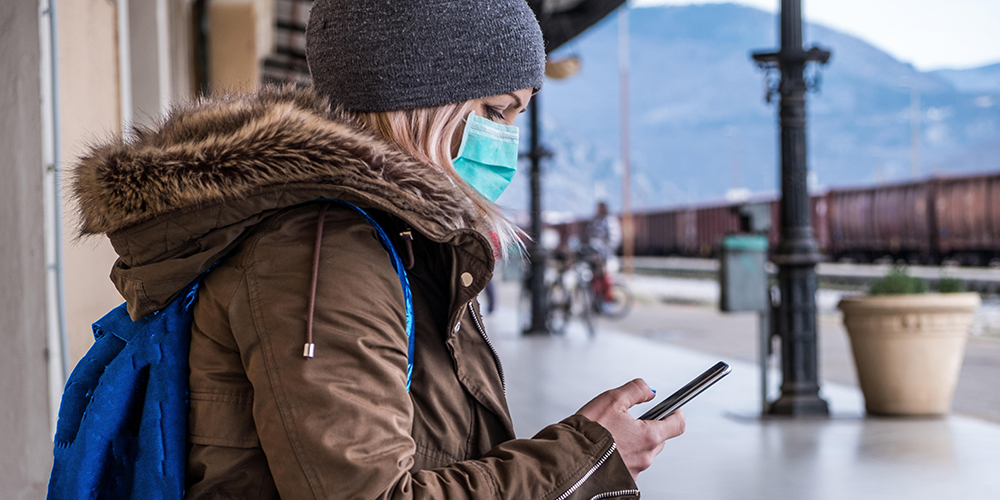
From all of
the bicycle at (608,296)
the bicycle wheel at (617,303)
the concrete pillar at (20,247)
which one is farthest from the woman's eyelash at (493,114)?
the bicycle wheel at (617,303)

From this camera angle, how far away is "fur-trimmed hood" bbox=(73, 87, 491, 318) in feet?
3.86

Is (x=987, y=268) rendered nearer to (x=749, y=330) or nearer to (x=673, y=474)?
(x=749, y=330)

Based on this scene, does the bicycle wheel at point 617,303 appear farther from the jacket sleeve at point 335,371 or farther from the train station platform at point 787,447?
the jacket sleeve at point 335,371

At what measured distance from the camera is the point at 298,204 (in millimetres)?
1196

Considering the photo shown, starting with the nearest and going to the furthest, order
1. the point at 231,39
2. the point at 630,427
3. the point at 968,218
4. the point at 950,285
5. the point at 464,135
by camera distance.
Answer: the point at 630,427 → the point at 464,135 → the point at 950,285 → the point at 231,39 → the point at 968,218

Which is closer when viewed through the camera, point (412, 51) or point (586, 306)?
point (412, 51)

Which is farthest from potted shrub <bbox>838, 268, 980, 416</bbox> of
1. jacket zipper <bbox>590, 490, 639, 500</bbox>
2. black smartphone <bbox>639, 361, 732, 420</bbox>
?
jacket zipper <bbox>590, 490, 639, 500</bbox>

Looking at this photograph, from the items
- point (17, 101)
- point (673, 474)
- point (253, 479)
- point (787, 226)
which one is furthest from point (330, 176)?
point (787, 226)

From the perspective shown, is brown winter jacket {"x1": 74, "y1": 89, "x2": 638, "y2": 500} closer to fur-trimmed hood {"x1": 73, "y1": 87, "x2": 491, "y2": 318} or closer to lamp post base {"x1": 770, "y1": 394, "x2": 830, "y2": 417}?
fur-trimmed hood {"x1": 73, "y1": 87, "x2": 491, "y2": 318}

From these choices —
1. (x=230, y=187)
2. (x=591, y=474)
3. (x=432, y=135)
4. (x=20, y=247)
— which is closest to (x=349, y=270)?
(x=230, y=187)

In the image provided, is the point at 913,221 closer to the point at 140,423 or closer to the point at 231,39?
the point at 231,39

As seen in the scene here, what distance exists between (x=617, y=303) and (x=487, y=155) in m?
14.3

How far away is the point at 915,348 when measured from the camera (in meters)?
6.21

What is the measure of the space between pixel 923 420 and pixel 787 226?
1.64m
